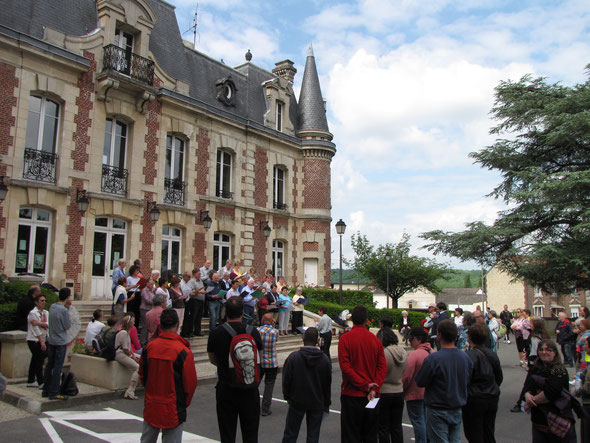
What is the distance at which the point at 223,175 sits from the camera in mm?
20000

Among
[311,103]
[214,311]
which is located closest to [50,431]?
[214,311]

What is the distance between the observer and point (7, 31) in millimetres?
13266

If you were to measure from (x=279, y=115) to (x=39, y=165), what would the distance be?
11.9 metres

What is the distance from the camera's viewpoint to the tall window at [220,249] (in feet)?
63.6

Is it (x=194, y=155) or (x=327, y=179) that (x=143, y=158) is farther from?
(x=327, y=179)

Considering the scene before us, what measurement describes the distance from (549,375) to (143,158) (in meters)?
14.8

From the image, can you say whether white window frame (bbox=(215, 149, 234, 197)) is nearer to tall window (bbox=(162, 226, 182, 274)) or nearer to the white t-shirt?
tall window (bbox=(162, 226, 182, 274))

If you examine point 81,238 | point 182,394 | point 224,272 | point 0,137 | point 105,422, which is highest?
point 0,137

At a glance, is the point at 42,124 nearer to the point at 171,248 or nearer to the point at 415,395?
the point at 171,248

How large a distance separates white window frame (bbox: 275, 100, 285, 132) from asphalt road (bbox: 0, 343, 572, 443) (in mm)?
16382

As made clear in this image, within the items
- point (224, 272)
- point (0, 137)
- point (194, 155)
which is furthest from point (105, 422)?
point (194, 155)

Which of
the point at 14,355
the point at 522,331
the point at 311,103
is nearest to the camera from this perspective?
the point at 14,355

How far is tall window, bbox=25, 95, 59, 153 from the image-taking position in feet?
45.8

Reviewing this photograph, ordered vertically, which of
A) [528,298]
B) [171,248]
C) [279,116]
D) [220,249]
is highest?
[279,116]
